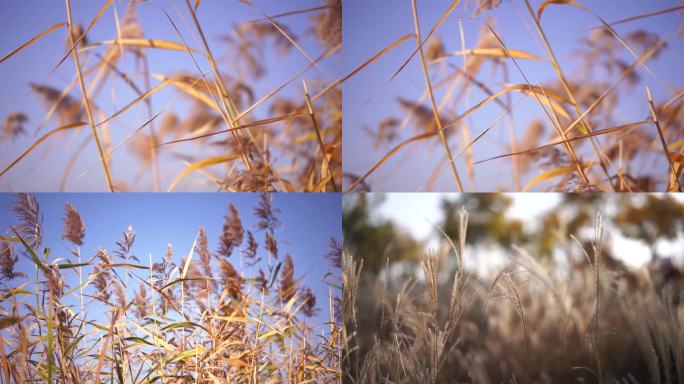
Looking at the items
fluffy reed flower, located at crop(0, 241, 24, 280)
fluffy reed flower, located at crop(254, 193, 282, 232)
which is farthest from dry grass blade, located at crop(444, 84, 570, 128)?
fluffy reed flower, located at crop(0, 241, 24, 280)

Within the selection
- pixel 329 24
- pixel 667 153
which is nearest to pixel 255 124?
pixel 329 24

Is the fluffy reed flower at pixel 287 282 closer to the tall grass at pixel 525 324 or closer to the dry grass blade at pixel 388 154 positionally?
the tall grass at pixel 525 324

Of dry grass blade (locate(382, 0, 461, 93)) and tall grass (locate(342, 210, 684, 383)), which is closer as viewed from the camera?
tall grass (locate(342, 210, 684, 383))

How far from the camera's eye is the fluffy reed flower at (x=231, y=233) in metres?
2.59

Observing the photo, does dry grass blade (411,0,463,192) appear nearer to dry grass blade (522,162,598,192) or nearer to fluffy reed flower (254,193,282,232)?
dry grass blade (522,162,598,192)

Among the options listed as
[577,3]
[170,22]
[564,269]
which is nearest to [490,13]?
[577,3]

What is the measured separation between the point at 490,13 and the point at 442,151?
544mm

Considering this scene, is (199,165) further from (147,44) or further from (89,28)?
(89,28)

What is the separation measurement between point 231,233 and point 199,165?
0.88 feet

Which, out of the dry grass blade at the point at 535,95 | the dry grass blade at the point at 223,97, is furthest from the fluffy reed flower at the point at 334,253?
the dry grass blade at the point at 535,95

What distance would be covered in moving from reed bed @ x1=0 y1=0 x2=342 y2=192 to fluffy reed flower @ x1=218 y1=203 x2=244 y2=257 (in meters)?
0.10

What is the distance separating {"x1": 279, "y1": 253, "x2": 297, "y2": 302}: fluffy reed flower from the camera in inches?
105

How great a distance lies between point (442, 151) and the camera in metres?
2.76

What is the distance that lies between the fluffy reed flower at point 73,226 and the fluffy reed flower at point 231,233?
472 mm
